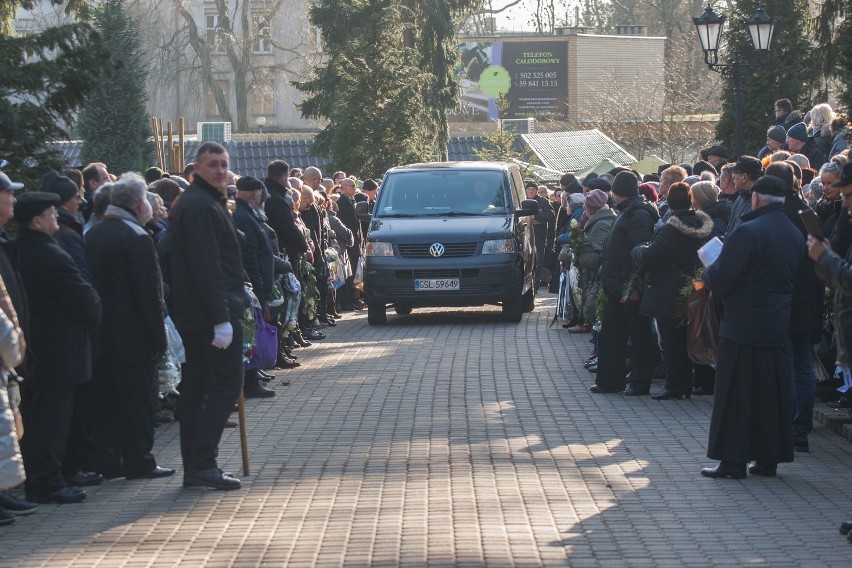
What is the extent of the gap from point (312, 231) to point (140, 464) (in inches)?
332

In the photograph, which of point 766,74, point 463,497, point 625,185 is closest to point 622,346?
point 625,185

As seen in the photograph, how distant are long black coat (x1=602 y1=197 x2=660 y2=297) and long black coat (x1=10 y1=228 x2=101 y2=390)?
5.44m

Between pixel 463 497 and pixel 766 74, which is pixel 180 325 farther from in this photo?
pixel 766 74

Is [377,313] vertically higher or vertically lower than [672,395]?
lower

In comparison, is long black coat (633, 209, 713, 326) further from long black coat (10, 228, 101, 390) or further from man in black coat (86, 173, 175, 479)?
long black coat (10, 228, 101, 390)

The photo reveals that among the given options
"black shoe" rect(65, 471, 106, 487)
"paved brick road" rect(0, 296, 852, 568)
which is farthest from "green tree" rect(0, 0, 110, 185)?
"black shoe" rect(65, 471, 106, 487)

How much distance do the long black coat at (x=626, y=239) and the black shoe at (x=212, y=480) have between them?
4.95 metres

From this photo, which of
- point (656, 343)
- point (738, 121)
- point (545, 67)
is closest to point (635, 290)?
point (656, 343)

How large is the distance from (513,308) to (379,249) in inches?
79.0

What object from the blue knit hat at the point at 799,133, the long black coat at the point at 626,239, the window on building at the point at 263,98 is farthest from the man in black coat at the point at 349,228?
the window on building at the point at 263,98

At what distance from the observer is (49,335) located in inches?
340

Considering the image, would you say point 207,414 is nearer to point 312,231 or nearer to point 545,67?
point 312,231

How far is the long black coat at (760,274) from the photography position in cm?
895

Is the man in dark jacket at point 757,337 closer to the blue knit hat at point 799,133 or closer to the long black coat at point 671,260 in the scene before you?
the long black coat at point 671,260
